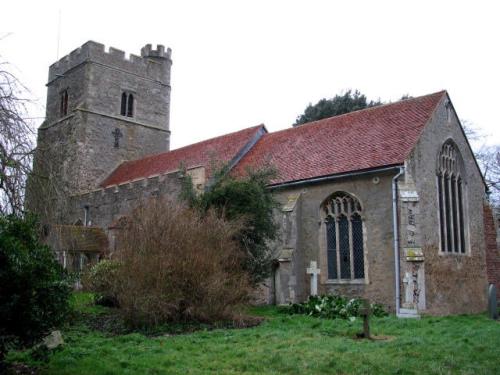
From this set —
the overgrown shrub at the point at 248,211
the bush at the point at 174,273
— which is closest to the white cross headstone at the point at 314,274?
the overgrown shrub at the point at 248,211

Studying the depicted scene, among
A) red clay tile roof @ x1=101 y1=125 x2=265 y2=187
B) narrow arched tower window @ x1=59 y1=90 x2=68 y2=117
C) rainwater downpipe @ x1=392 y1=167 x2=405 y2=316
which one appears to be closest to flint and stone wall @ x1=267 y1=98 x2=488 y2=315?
rainwater downpipe @ x1=392 y1=167 x2=405 y2=316

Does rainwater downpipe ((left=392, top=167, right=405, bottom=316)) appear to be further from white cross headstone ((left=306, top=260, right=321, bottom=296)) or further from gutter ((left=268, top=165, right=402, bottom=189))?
white cross headstone ((left=306, top=260, right=321, bottom=296))

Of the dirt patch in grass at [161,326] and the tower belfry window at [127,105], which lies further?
the tower belfry window at [127,105]

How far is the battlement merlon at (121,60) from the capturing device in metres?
31.7

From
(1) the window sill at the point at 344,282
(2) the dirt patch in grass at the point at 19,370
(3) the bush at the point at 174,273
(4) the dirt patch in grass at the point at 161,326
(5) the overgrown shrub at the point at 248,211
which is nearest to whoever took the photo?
(2) the dirt patch in grass at the point at 19,370

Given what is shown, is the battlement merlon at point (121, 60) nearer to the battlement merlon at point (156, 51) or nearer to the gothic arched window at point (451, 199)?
the battlement merlon at point (156, 51)

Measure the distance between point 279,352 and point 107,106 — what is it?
1027 inches

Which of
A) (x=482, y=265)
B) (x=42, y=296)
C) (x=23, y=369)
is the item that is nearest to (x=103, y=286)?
(x=23, y=369)

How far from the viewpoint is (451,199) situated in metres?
18.9

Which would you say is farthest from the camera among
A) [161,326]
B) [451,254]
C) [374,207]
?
[451,254]

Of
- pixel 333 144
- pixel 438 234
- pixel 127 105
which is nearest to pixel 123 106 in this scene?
pixel 127 105

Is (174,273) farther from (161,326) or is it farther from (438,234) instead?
(438,234)

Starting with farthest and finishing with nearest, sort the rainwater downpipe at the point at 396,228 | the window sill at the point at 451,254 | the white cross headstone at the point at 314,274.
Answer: the white cross headstone at the point at 314,274, the window sill at the point at 451,254, the rainwater downpipe at the point at 396,228

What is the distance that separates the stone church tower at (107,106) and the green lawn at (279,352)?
20.9m
